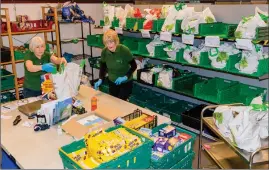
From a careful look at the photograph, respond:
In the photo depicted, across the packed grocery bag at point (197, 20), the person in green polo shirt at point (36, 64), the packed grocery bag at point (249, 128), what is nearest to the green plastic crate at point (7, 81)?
the person in green polo shirt at point (36, 64)

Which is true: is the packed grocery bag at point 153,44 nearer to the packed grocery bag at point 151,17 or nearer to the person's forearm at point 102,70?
the packed grocery bag at point 151,17

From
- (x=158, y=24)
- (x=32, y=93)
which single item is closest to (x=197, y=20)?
(x=158, y=24)

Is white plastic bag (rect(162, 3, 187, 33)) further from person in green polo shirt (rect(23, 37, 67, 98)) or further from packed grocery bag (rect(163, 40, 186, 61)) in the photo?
person in green polo shirt (rect(23, 37, 67, 98))

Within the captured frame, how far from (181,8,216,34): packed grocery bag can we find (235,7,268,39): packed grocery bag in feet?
1.79

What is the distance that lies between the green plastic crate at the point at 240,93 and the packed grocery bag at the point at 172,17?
115cm

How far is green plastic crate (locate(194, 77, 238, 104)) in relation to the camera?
3.56 metres

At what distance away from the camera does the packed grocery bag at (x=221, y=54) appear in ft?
11.1

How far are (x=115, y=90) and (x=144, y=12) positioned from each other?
170 cm

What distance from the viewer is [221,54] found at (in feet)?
11.1

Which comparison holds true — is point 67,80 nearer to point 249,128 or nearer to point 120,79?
point 120,79

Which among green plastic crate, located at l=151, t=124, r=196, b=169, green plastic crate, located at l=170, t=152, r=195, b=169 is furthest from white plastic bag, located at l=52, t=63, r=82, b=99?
green plastic crate, located at l=170, t=152, r=195, b=169

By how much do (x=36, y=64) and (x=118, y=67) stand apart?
1.05 metres

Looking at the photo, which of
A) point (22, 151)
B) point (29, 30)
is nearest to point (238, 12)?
point (22, 151)

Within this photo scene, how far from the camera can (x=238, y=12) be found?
140 inches
